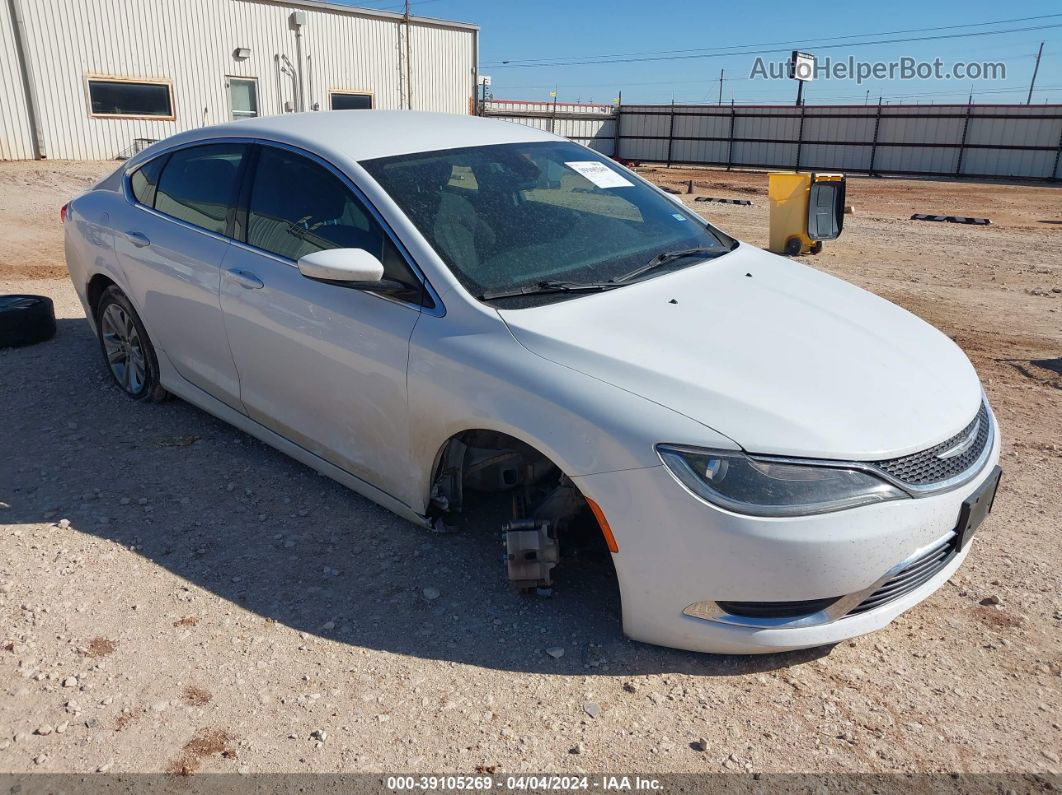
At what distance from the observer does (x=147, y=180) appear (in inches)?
186

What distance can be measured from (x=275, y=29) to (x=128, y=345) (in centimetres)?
2121

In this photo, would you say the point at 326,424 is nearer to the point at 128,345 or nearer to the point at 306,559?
the point at 306,559

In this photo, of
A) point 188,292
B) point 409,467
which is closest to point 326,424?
point 409,467

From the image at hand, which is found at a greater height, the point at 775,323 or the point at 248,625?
the point at 775,323

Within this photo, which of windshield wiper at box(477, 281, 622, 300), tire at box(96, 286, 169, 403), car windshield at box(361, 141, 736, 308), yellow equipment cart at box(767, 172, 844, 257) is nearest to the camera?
windshield wiper at box(477, 281, 622, 300)

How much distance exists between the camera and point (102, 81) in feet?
67.7

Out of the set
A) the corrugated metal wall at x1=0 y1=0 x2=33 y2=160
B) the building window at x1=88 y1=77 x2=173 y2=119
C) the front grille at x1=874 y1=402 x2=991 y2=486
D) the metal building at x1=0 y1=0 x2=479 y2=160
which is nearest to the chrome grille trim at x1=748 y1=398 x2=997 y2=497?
the front grille at x1=874 y1=402 x2=991 y2=486

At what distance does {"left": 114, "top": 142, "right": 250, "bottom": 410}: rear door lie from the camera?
13.3 feet

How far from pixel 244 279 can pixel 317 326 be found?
0.58 m

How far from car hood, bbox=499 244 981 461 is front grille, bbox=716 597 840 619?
49cm

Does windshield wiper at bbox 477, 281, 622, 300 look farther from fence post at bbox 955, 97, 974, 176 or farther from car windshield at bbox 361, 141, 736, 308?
fence post at bbox 955, 97, 974, 176

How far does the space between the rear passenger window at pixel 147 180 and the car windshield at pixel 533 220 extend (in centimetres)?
179

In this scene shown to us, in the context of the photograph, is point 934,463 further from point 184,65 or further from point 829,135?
point 829,135

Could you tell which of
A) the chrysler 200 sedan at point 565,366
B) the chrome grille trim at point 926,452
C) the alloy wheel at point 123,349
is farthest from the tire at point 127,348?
the chrome grille trim at point 926,452
